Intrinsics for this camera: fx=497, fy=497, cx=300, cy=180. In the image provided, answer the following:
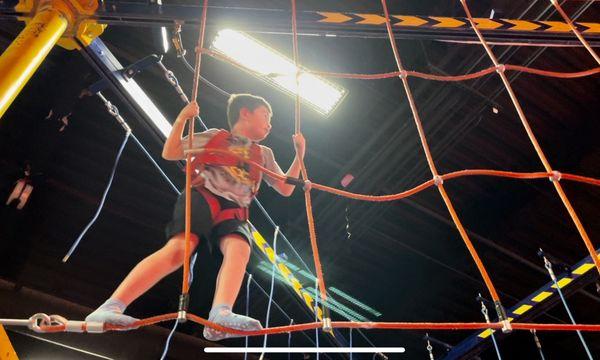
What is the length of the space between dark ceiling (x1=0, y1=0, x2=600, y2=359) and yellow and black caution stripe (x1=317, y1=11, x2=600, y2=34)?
2.15ft

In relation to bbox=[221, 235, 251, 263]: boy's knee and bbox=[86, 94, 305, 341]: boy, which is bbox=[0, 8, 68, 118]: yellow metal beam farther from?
bbox=[221, 235, 251, 263]: boy's knee

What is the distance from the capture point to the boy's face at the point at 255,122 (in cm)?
194

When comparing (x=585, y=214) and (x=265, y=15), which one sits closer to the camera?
(x=265, y=15)

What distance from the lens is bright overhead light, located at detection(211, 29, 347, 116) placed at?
289 centimetres

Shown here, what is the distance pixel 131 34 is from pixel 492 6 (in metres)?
2.33

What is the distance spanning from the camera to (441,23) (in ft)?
7.25

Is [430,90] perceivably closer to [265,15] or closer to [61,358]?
[265,15]

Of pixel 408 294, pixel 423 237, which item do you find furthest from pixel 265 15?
pixel 408 294

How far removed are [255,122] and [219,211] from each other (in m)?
0.44

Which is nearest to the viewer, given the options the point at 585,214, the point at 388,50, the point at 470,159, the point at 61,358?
the point at 388,50

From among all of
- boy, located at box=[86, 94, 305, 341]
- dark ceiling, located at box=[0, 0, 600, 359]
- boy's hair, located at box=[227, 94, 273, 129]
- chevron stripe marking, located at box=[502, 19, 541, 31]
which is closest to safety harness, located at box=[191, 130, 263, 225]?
boy, located at box=[86, 94, 305, 341]

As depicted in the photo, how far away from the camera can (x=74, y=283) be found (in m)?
4.67

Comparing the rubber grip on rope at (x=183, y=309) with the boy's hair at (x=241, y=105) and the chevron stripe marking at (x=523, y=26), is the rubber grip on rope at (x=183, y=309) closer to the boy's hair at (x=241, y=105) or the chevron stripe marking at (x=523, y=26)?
the boy's hair at (x=241, y=105)

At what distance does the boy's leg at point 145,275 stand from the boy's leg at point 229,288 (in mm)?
128
